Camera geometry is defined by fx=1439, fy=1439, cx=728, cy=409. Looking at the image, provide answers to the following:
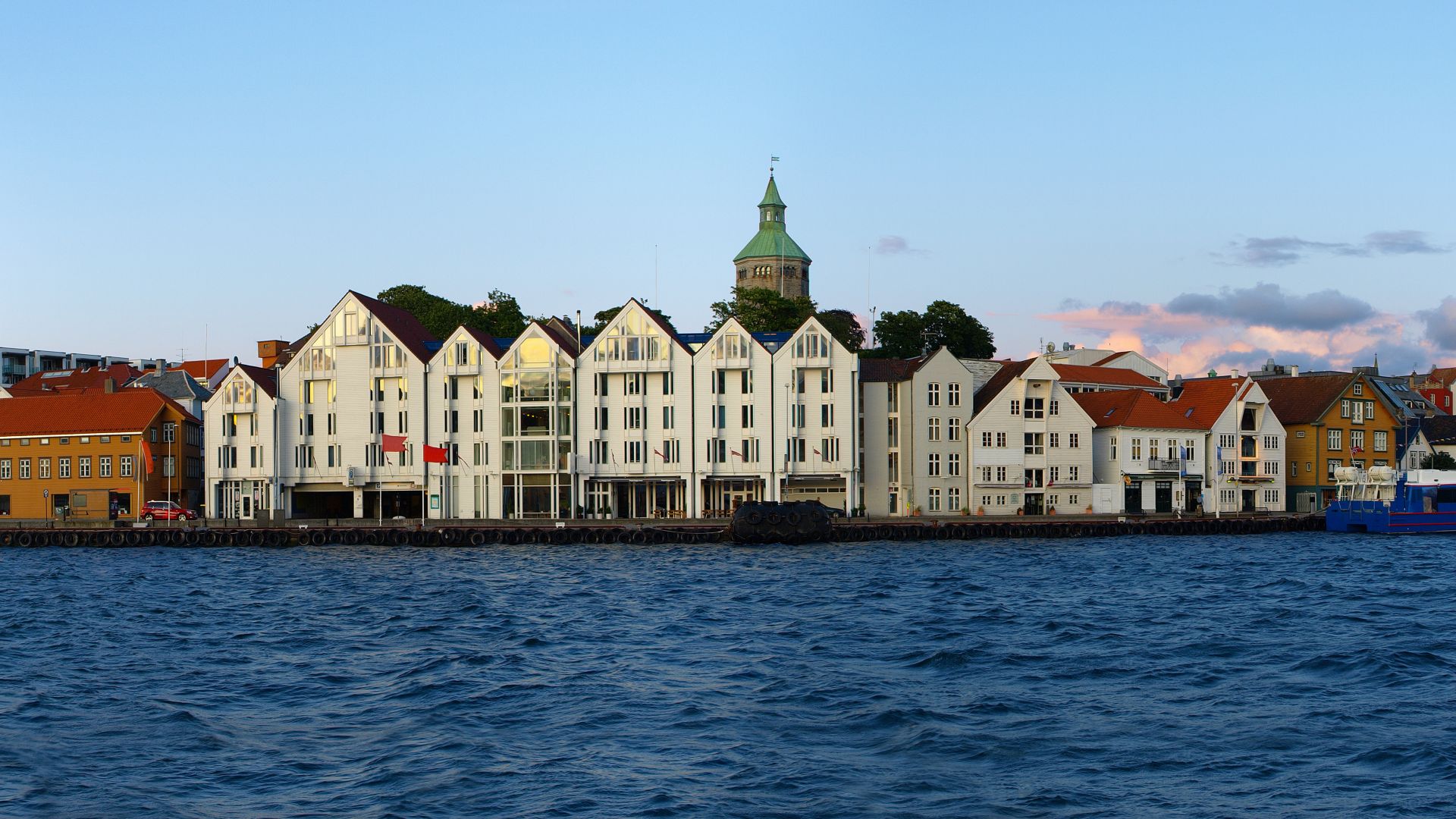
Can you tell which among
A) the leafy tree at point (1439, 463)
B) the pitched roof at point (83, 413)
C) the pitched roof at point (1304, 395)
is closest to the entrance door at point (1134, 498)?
the pitched roof at point (1304, 395)

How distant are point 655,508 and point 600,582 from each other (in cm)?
4025

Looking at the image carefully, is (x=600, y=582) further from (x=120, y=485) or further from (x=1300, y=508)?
(x=1300, y=508)

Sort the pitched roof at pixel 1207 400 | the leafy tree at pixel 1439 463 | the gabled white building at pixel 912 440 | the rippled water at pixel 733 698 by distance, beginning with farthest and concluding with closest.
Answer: the leafy tree at pixel 1439 463
the pitched roof at pixel 1207 400
the gabled white building at pixel 912 440
the rippled water at pixel 733 698

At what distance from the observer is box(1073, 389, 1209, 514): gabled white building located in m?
99.8

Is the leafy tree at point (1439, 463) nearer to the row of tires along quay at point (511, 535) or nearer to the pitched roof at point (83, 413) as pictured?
the row of tires along quay at point (511, 535)

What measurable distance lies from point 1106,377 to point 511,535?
53.6 m

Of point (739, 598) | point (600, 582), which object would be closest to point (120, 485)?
point (600, 582)

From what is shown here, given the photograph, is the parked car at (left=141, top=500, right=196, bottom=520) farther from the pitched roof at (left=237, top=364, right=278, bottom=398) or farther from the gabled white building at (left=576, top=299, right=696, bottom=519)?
the gabled white building at (left=576, top=299, right=696, bottom=519)

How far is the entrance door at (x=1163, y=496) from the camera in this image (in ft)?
334

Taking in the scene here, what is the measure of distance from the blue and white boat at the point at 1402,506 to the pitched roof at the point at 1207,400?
14150 millimetres

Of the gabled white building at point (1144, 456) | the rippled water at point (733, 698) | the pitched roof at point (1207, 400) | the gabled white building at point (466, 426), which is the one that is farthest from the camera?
the pitched roof at point (1207, 400)

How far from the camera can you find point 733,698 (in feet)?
93.8

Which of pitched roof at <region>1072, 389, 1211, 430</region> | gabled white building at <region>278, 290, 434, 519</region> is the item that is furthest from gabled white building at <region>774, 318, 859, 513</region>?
gabled white building at <region>278, 290, 434, 519</region>

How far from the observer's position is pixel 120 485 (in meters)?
98.2
